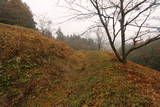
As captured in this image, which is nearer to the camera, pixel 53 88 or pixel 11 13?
pixel 53 88

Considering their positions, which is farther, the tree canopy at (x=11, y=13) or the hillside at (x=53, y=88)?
the tree canopy at (x=11, y=13)

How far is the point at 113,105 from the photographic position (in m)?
2.67

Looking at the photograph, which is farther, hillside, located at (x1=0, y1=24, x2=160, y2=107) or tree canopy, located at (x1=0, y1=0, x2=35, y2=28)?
tree canopy, located at (x1=0, y1=0, x2=35, y2=28)

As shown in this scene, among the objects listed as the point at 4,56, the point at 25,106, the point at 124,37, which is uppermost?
the point at 124,37

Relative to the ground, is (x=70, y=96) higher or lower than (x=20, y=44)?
lower

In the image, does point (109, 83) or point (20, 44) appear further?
point (20, 44)

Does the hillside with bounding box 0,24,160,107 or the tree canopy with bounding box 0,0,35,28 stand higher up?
the tree canopy with bounding box 0,0,35,28

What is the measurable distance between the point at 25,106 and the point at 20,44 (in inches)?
165

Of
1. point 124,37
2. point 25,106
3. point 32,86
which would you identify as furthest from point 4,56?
point 124,37

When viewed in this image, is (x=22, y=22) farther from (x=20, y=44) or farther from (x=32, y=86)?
(x=32, y=86)

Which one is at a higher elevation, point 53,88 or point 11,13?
point 11,13

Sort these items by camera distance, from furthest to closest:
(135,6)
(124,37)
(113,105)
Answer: (124,37), (135,6), (113,105)

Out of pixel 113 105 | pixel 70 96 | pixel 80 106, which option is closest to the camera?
pixel 113 105

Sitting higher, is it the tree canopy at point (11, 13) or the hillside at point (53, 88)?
the tree canopy at point (11, 13)
